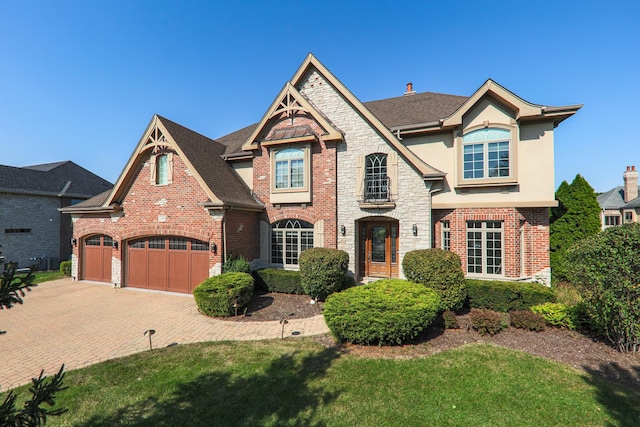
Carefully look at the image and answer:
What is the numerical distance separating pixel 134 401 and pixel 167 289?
28.5ft

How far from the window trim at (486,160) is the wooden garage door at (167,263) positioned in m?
11.7

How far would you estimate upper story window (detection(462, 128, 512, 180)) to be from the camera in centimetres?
1122

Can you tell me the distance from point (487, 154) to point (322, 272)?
848cm

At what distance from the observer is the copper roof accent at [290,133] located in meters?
13.1

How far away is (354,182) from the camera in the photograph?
12.8m

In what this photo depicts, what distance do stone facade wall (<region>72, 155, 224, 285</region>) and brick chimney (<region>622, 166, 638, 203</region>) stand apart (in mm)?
49283

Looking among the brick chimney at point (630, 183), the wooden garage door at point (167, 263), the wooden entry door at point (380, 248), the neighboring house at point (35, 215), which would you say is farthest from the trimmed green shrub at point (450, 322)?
the brick chimney at point (630, 183)

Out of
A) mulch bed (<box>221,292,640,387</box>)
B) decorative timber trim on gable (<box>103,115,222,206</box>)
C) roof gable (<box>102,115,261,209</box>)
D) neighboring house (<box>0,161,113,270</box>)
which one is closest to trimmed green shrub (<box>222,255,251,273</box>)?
roof gable (<box>102,115,261,209</box>)

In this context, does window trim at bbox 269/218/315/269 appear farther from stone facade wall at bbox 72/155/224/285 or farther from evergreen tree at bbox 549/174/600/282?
evergreen tree at bbox 549/174/600/282

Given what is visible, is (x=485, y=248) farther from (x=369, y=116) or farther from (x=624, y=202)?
(x=624, y=202)

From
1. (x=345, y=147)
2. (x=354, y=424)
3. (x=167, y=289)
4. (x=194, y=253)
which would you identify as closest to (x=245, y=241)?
(x=194, y=253)

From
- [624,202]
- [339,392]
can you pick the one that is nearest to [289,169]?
[339,392]

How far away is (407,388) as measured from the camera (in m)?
5.29

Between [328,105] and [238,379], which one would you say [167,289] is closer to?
[238,379]
